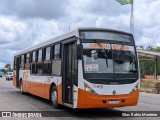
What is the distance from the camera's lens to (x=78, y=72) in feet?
40.5

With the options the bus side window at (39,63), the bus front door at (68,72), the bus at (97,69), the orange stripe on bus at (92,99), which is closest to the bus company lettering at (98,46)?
the bus at (97,69)

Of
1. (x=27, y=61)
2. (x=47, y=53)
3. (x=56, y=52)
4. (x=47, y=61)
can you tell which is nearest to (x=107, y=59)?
(x=56, y=52)

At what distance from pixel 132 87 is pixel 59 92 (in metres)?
3.09

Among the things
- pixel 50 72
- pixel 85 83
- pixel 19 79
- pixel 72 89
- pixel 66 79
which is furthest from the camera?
pixel 19 79

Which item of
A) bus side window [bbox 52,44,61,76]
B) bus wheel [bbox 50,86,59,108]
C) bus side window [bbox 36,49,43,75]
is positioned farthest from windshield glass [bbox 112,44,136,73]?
bus side window [bbox 36,49,43,75]

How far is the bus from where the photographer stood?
12.2 metres

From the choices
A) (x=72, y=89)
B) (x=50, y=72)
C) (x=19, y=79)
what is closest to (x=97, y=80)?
(x=72, y=89)

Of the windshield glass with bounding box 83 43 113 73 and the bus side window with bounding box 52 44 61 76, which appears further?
the bus side window with bounding box 52 44 61 76

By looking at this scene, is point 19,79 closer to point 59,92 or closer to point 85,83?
point 59,92

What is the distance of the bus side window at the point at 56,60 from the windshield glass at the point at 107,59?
250cm

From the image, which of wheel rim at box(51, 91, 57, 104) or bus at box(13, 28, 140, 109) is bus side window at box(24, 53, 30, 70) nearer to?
wheel rim at box(51, 91, 57, 104)

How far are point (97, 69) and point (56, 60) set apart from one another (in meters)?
3.21

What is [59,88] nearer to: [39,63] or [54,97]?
[54,97]

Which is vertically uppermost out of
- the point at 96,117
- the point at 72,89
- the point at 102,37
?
the point at 102,37
